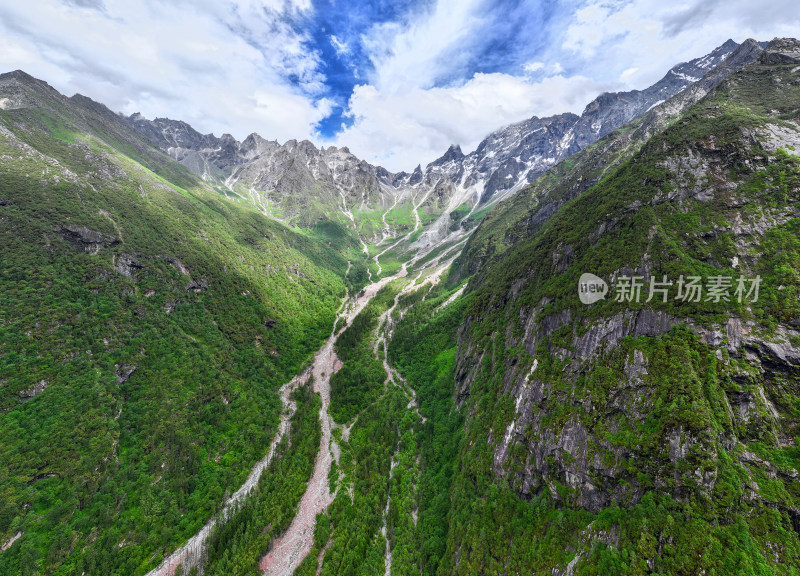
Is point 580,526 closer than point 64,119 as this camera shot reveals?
Yes

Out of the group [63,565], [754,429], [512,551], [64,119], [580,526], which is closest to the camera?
[754,429]

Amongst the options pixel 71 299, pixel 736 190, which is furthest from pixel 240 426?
pixel 736 190

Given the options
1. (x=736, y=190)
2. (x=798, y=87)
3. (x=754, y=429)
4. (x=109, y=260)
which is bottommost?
(x=754, y=429)

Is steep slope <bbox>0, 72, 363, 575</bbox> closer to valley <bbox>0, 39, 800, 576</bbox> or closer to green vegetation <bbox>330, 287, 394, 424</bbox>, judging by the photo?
valley <bbox>0, 39, 800, 576</bbox>

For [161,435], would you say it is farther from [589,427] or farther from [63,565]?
[589,427]

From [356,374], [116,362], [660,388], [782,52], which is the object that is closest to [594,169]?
[782,52]

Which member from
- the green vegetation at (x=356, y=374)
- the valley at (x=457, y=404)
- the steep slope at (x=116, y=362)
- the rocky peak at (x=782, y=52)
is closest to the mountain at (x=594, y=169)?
the rocky peak at (x=782, y=52)

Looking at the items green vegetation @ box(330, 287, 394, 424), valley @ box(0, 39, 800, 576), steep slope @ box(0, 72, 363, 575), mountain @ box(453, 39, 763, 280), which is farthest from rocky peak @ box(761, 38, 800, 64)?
steep slope @ box(0, 72, 363, 575)
